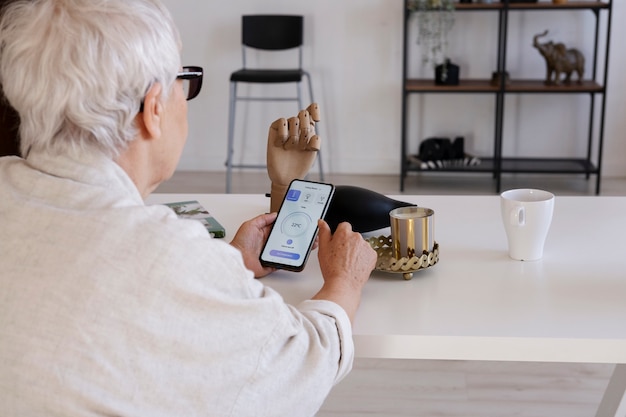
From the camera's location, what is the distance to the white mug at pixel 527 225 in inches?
58.5

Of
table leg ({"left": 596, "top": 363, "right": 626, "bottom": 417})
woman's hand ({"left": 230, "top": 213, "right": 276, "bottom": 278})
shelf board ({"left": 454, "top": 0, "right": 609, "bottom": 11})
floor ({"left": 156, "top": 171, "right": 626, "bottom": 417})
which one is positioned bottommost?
floor ({"left": 156, "top": 171, "right": 626, "bottom": 417})

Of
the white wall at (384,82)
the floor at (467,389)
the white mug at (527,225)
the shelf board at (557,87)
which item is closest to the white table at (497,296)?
the white mug at (527,225)

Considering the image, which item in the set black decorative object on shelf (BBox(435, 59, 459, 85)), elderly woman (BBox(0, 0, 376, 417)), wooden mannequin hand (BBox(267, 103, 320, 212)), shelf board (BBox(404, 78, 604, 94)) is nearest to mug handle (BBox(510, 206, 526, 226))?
wooden mannequin hand (BBox(267, 103, 320, 212))

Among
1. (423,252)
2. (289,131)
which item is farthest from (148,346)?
(289,131)

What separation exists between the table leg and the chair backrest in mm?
3147

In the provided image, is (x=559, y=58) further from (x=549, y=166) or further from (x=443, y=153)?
(x=443, y=153)

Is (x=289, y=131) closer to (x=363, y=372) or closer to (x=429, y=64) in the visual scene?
(x=363, y=372)

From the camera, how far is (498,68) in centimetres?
474

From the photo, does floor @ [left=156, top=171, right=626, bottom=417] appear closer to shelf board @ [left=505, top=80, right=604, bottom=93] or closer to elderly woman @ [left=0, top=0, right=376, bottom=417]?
elderly woman @ [left=0, top=0, right=376, bottom=417]

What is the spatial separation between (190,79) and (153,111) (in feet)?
0.57

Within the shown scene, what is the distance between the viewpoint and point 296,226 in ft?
4.82

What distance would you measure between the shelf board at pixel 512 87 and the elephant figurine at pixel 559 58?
7cm

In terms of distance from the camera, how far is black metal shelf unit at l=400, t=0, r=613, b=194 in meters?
4.46

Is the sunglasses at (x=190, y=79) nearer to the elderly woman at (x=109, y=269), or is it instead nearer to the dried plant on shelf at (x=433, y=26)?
the elderly woman at (x=109, y=269)
